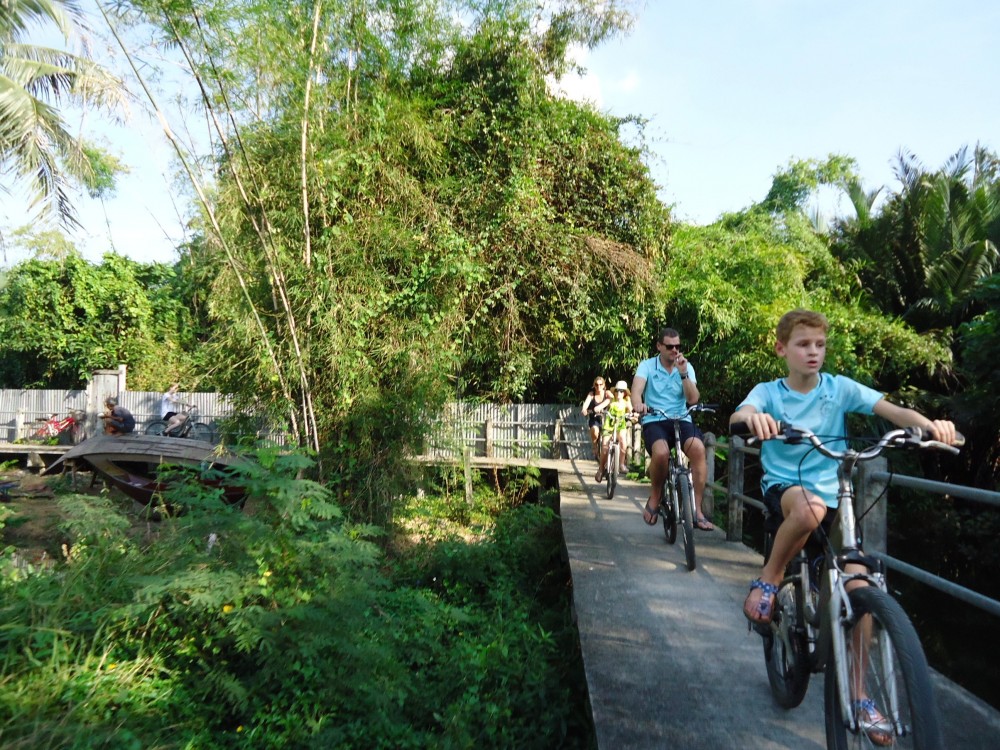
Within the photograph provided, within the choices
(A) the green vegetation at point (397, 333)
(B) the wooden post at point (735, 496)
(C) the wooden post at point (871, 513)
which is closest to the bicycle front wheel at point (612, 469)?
(A) the green vegetation at point (397, 333)

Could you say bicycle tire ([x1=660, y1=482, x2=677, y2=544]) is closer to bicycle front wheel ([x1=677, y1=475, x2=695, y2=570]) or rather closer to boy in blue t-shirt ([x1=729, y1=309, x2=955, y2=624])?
bicycle front wheel ([x1=677, y1=475, x2=695, y2=570])

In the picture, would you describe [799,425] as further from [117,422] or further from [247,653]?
[117,422]

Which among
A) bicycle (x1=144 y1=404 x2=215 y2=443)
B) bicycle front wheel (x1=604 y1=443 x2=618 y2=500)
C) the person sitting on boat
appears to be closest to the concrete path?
bicycle front wheel (x1=604 y1=443 x2=618 y2=500)

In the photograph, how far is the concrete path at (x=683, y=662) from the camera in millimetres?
2863

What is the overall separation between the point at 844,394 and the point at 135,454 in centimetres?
1032

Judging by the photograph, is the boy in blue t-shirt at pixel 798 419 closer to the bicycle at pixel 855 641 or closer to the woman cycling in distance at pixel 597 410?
the bicycle at pixel 855 641

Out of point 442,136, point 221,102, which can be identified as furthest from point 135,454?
point 442,136

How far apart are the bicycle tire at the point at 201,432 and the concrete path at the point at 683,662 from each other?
13.1 meters

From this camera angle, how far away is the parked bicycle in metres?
18.8

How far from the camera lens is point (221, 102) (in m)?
7.00

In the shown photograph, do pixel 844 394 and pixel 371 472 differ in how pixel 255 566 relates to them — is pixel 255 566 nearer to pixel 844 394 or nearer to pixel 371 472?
pixel 844 394

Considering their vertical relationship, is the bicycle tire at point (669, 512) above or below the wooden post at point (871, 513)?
below

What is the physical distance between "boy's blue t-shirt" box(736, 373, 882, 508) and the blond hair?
21 cm

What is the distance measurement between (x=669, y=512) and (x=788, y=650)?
3.25 meters
